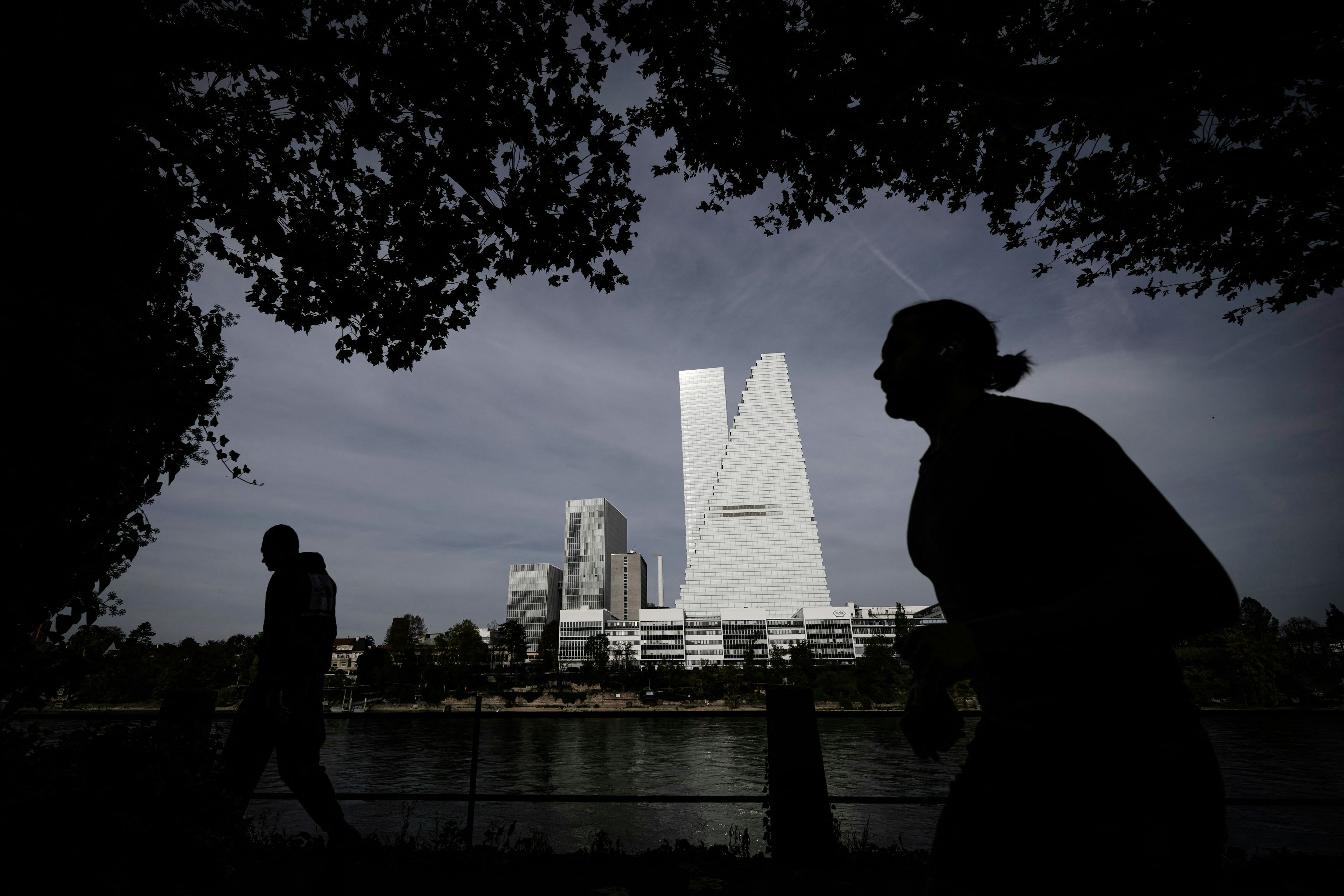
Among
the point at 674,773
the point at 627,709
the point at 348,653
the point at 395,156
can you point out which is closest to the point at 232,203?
the point at 395,156

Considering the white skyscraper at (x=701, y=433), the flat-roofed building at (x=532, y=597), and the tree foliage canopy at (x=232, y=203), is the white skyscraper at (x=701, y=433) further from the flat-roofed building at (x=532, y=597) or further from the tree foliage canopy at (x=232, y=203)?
the tree foliage canopy at (x=232, y=203)

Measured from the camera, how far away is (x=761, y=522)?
115750 mm

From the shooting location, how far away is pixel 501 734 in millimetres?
45625

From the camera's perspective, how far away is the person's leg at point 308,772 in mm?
3227

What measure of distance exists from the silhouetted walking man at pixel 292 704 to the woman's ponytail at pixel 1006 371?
11.6 feet

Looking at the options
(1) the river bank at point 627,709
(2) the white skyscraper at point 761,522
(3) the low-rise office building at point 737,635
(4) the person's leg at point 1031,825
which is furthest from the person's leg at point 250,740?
(2) the white skyscraper at point 761,522

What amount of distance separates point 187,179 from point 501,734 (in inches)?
1919

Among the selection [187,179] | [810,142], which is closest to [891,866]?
[810,142]

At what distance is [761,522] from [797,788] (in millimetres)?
113660

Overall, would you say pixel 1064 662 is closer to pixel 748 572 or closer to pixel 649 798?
pixel 649 798

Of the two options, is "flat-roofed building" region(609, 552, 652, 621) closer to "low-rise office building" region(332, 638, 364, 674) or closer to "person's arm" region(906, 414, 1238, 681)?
"low-rise office building" region(332, 638, 364, 674)

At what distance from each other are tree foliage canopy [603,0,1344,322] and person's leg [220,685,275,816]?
6019 mm

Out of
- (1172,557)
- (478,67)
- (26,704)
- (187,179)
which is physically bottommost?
(26,704)

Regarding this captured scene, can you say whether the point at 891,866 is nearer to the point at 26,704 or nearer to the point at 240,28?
the point at 26,704
